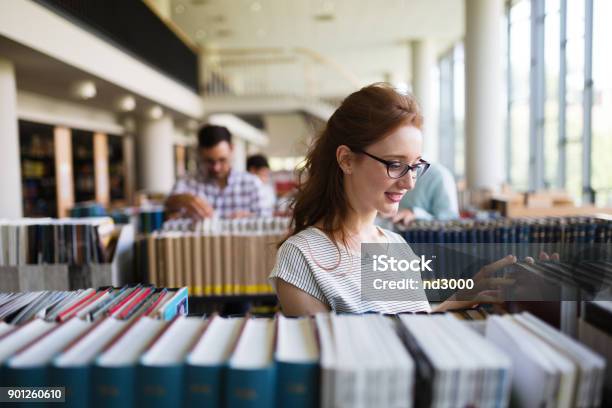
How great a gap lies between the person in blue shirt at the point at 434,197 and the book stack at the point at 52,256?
192 centimetres

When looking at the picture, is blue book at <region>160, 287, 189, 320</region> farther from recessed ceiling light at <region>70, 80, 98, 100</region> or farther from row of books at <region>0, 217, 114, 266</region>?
recessed ceiling light at <region>70, 80, 98, 100</region>

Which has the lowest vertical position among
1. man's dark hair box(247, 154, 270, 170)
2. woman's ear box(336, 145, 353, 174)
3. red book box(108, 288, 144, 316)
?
red book box(108, 288, 144, 316)

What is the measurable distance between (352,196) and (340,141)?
0.18 meters

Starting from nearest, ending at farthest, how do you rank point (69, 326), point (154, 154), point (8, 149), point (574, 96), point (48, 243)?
1. point (69, 326)
2. point (48, 243)
3. point (8, 149)
4. point (574, 96)
5. point (154, 154)

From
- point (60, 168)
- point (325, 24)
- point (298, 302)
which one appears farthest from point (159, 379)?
point (325, 24)

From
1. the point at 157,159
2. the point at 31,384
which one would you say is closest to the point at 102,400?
the point at 31,384

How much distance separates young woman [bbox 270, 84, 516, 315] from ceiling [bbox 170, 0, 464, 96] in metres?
10.8

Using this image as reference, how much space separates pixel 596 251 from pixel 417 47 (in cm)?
1434

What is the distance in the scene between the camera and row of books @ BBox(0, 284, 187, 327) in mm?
1081

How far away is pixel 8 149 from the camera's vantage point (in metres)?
5.16

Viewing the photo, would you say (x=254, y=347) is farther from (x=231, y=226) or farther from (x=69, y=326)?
(x=231, y=226)

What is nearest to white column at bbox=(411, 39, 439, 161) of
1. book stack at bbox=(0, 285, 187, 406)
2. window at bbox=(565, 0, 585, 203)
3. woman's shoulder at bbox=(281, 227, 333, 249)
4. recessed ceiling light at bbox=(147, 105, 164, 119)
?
window at bbox=(565, 0, 585, 203)

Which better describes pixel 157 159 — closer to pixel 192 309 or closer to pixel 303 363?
pixel 192 309

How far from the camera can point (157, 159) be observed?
11430 mm
